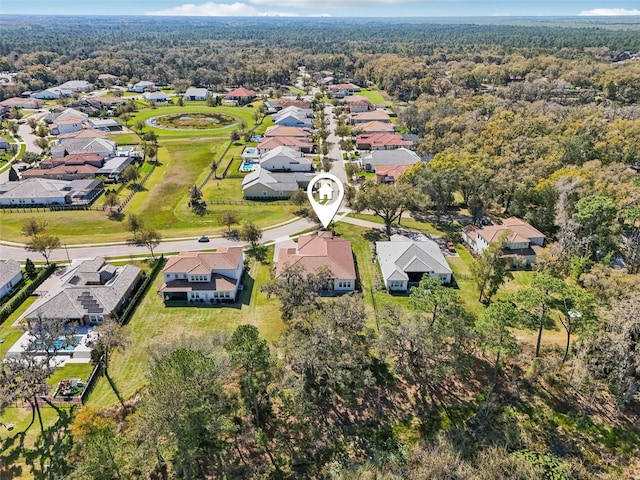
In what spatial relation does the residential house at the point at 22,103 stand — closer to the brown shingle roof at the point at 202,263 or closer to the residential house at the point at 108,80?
the residential house at the point at 108,80

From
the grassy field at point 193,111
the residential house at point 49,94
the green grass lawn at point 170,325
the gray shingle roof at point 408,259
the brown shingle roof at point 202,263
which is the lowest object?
the grassy field at point 193,111

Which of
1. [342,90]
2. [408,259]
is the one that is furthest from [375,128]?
[408,259]

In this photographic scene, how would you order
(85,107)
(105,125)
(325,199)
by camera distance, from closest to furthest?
1. (325,199)
2. (105,125)
3. (85,107)

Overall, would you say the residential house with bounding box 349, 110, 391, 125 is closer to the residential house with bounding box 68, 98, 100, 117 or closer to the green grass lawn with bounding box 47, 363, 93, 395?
the residential house with bounding box 68, 98, 100, 117

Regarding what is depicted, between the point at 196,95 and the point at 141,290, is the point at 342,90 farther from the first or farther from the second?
the point at 141,290

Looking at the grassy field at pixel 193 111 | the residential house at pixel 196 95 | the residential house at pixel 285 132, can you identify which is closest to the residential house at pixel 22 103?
the grassy field at pixel 193 111

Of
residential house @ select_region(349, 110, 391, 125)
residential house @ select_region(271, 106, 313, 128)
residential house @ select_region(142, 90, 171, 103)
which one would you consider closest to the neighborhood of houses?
residential house @ select_region(271, 106, 313, 128)

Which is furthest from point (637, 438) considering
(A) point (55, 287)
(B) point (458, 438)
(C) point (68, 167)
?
(C) point (68, 167)
